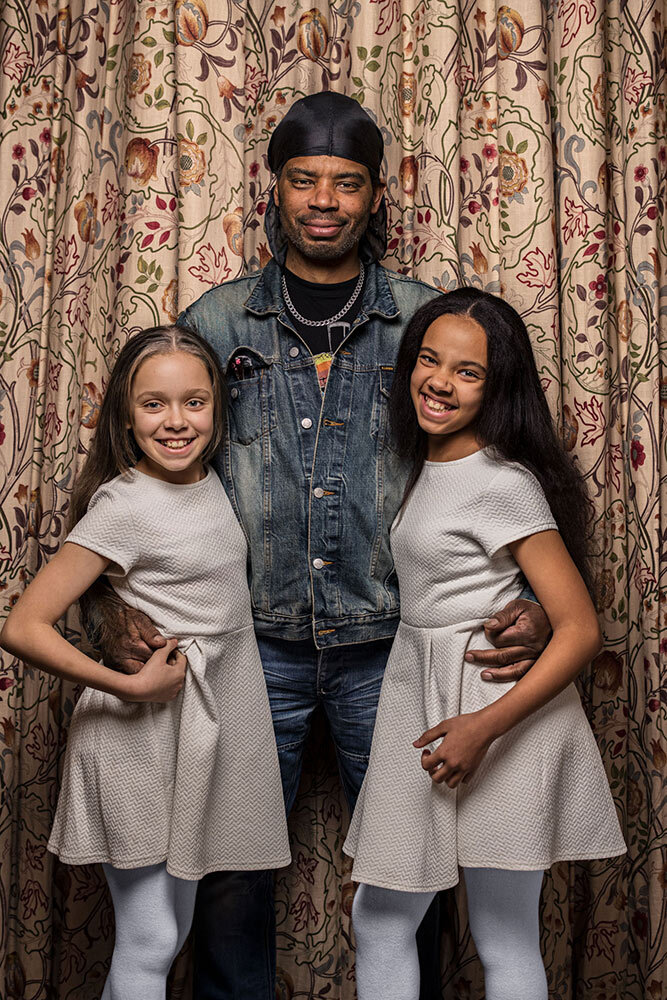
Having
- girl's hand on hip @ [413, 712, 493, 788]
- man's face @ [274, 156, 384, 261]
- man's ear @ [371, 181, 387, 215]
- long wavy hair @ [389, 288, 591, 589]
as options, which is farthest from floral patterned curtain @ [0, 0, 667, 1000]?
girl's hand on hip @ [413, 712, 493, 788]

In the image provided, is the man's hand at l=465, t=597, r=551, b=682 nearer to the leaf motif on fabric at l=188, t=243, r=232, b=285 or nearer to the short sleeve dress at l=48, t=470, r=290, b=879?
the short sleeve dress at l=48, t=470, r=290, b=879

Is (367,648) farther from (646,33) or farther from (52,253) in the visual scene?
(646,33)

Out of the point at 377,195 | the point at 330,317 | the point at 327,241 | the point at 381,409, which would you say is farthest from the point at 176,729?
the point at 377,195

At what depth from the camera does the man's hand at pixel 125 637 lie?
60.1 inches

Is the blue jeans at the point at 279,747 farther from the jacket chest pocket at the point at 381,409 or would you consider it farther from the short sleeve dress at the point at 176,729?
the jacket chest pocket at the point at 381,409

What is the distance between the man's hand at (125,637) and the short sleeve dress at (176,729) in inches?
0.9

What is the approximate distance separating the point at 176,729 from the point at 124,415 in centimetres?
53

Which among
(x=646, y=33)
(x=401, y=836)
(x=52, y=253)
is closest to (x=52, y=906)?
(x=401, y=836)

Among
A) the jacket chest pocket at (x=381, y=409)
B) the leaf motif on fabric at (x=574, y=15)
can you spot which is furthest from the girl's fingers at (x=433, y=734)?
the leaf motif on fabric at (x=574, y=15)

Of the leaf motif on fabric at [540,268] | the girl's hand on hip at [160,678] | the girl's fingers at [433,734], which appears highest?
the leaf motif on fabric at [540,268]

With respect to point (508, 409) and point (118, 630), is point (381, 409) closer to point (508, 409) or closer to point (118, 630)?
point (508, 409)

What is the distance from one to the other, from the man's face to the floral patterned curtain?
0.31 metres

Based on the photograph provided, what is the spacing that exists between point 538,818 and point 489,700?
19 centimetres

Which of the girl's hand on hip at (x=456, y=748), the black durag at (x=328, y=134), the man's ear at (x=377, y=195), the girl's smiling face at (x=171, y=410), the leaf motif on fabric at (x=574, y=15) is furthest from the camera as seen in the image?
the leaf motif on fabric at (x=574, y=15)
